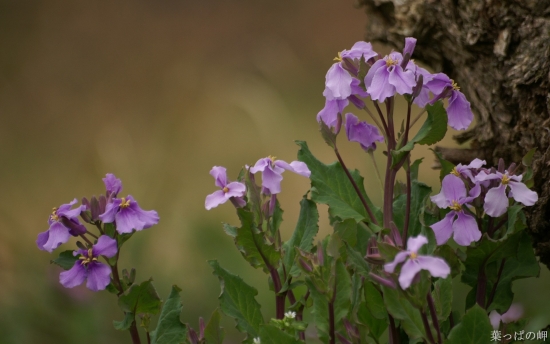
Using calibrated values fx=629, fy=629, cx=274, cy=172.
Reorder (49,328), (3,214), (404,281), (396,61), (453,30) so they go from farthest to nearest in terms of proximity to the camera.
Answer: (3,214)
(49,328)
(453,30)
(396,61)
(404,281)

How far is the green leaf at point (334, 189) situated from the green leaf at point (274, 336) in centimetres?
18

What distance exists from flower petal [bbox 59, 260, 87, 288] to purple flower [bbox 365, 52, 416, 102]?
1.23 feet

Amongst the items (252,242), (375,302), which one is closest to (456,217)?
(375,302)

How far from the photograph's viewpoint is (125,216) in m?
0.72

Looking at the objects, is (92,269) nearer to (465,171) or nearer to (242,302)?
(242,302)

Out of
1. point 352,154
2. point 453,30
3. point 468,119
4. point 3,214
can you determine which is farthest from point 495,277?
point 352,154

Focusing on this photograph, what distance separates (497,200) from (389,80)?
19 cm

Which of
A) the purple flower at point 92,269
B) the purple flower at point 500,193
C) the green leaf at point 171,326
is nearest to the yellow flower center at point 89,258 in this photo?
the purple flower at point 92,269

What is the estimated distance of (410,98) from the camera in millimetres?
703

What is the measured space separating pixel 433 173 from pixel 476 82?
1.49 metres

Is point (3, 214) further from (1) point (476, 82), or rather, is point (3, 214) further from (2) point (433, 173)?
(2) point (433, 173)

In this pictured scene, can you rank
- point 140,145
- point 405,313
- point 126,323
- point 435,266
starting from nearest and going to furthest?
point 435,266, point 405,313, point 126,323, point 140,145

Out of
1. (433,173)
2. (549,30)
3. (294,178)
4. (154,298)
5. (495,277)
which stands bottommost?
(433,173)

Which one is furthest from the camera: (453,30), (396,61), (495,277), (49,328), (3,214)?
(3,214)
